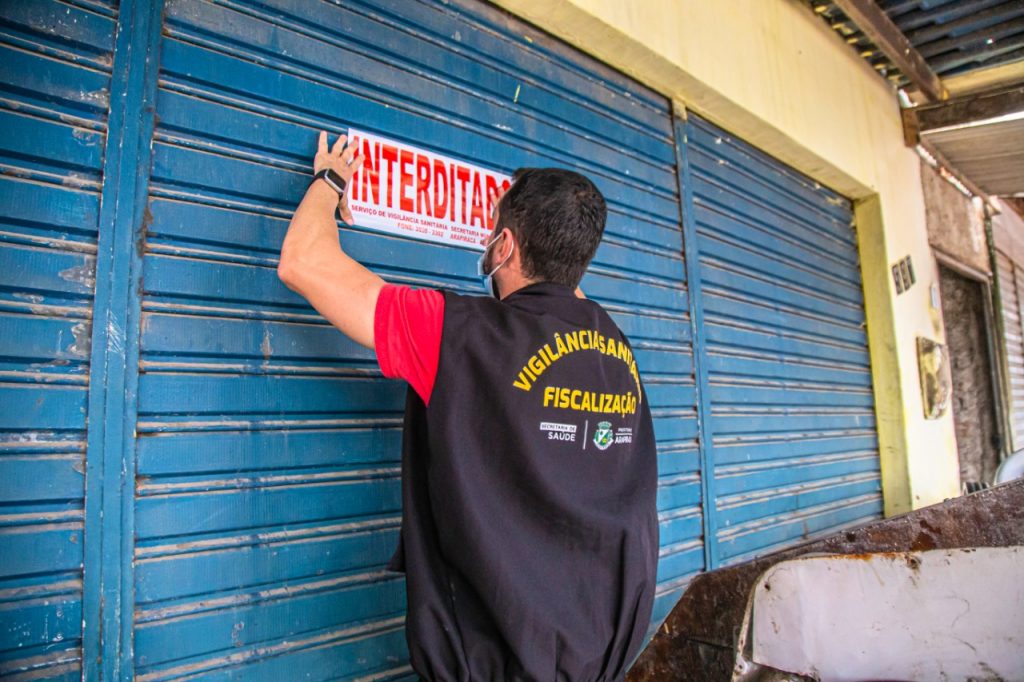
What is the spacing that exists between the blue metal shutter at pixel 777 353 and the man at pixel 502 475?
213 centimetres

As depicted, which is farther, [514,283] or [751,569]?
[751,569]

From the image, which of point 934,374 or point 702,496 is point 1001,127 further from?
point 702,496

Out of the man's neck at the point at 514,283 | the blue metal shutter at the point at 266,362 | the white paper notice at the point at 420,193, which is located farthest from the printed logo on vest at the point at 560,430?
the white paper notice at the point at 420,193

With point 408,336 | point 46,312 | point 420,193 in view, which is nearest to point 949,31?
point 420,193

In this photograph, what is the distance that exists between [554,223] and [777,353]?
125 inches

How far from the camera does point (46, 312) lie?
1591 mm

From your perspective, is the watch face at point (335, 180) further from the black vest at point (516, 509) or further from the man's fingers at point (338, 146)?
the black vest at point (516, 509)

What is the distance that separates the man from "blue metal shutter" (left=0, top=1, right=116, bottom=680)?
1.95ft

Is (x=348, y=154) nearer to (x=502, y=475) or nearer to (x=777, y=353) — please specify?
(x=502, y=475)

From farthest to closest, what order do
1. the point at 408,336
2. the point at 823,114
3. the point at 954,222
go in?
the point at 954,222
the point at 823,114
the point at 408,336

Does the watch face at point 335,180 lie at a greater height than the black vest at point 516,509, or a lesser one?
greater

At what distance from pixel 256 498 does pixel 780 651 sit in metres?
1.67

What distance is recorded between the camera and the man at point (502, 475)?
1523 millimetres

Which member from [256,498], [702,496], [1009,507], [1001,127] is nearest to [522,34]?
[256,498]
